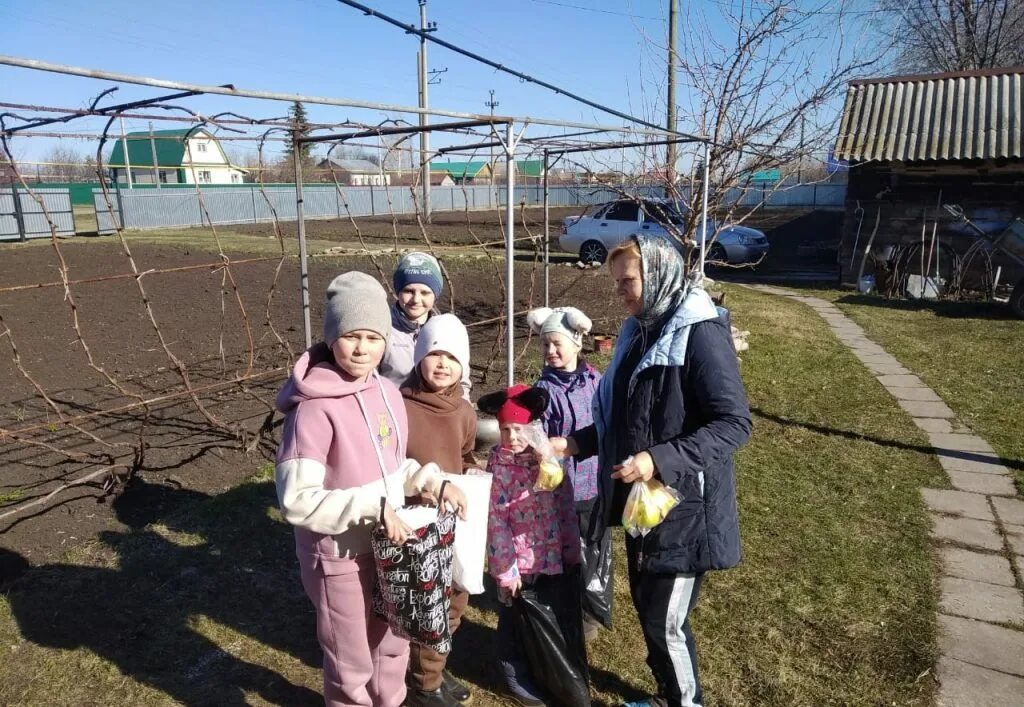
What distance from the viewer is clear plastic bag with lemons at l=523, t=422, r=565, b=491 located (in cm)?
223

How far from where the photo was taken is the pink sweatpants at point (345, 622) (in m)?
2.00

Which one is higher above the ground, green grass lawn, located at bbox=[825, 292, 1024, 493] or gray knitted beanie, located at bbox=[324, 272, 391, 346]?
gray knitted beanie, located at bbox=[324, 272, 391, 346]

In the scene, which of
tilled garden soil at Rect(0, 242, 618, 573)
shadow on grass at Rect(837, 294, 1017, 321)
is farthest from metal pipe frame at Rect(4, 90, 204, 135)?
shadow on grass at Rect(837, 294, 1017, 321)

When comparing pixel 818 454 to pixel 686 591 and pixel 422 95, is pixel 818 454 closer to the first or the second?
pixel 686 591

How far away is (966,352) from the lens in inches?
291

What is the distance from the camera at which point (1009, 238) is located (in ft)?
33.1

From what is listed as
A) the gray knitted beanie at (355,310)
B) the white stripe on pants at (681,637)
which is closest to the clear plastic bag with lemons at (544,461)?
the white stripe on pants at (681,637)

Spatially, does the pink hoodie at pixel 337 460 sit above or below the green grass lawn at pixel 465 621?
above

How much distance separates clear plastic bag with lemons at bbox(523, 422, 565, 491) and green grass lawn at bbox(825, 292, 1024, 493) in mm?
3458

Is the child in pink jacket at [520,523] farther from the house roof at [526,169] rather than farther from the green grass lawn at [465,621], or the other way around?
the house roof at [526,169]

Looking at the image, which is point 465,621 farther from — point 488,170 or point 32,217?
point 32,217

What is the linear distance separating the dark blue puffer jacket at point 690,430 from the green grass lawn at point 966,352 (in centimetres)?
323

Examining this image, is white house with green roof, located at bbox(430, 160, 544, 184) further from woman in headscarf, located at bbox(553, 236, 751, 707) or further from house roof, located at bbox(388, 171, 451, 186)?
woman in headscarf, located at bbox(553, 236, 751, 707)

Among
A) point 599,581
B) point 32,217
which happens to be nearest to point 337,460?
point 599,581
